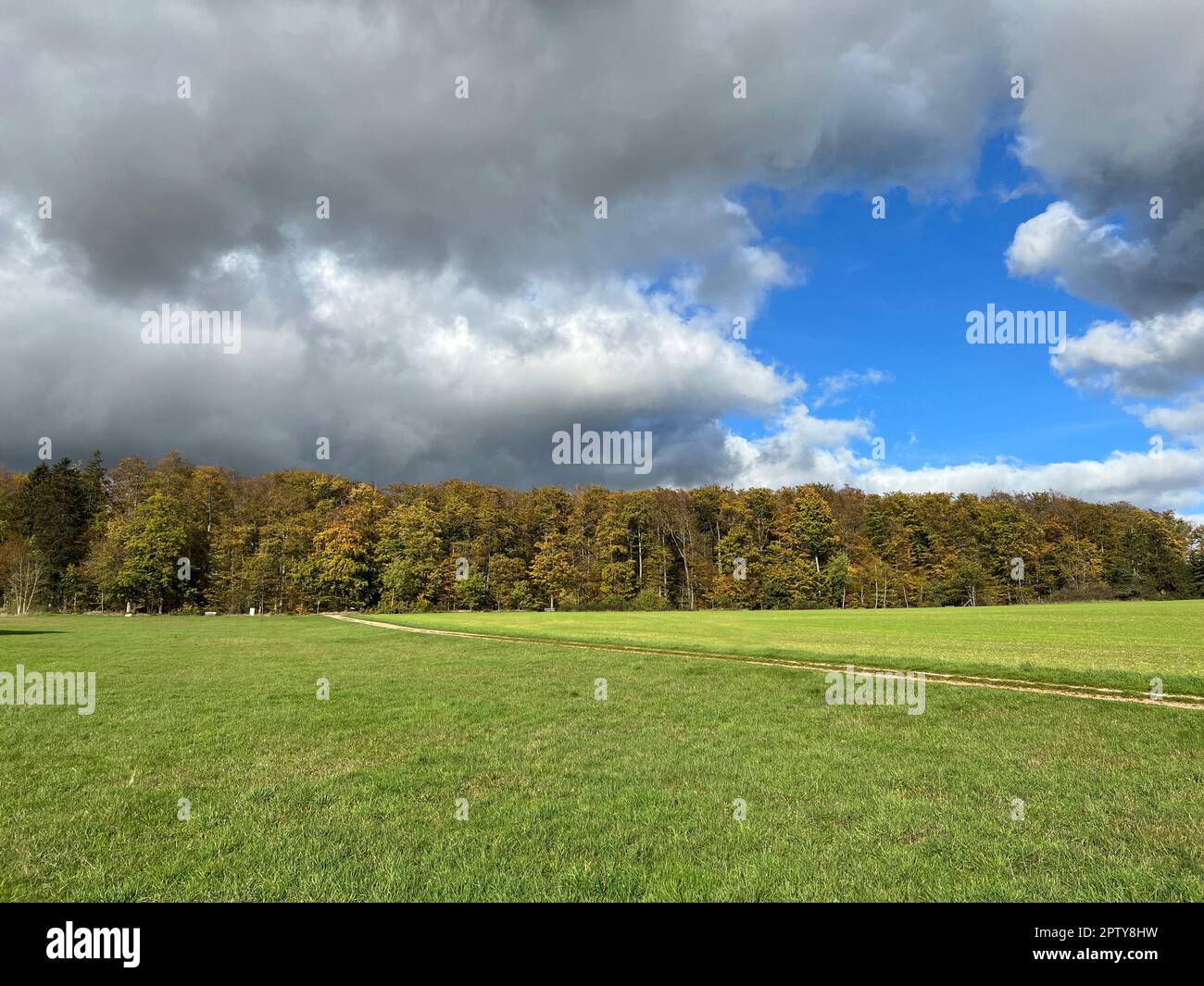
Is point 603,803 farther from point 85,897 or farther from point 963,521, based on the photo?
point 963,521

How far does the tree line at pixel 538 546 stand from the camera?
78.9 m

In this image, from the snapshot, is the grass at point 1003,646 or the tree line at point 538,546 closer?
the grass at point 1003,646

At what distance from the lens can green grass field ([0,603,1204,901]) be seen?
5422mm

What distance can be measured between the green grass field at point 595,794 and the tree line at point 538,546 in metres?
69.9

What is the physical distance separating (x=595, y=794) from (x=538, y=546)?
85.5 m
